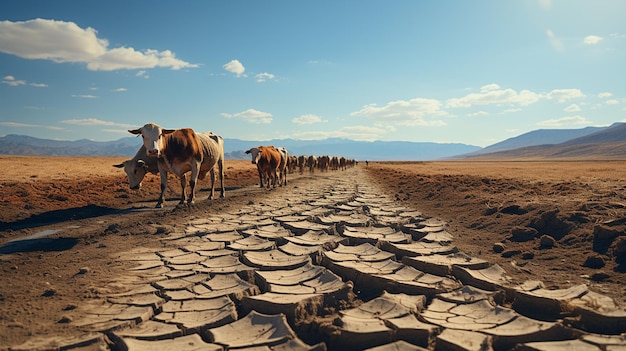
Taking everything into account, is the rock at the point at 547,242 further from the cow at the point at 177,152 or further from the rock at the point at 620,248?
the cow at the point at 177,152

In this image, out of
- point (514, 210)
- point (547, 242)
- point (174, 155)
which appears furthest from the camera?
point (174, 155)

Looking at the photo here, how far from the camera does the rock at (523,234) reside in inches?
216

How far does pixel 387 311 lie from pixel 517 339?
0.86 metres

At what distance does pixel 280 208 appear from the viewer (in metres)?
8.70

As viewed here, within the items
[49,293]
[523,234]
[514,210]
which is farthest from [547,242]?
[49,293]

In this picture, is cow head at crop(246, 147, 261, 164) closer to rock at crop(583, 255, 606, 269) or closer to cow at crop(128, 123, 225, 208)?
cow at crop(128, 123, 225, 208)

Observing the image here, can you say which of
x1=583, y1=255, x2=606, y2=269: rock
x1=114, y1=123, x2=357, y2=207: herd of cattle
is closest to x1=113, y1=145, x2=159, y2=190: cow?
x1=114, y1=123, x2=357, y2=207: herd of cattle

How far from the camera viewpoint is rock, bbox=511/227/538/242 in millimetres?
5492

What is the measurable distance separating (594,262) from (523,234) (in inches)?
56.5

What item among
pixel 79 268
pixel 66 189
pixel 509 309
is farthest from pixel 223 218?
pixel 66 189

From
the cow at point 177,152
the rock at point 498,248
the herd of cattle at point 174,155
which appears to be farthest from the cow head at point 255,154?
the rock at point 498,248

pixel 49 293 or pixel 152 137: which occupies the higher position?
pixel 152 137

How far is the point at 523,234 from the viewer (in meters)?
5.55

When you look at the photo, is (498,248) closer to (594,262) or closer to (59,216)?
(594,262)
